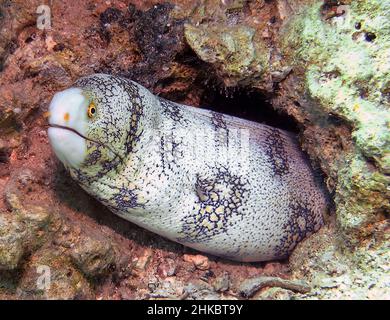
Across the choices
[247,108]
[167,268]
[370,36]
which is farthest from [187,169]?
[370,36]

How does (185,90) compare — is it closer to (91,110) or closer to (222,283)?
(91,110)

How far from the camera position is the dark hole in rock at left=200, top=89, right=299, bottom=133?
4.17 metres

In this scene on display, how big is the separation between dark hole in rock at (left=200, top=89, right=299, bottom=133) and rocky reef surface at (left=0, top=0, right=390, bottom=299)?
27 centimetres

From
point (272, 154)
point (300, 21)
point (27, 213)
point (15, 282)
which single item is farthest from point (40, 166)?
point (300, 21)

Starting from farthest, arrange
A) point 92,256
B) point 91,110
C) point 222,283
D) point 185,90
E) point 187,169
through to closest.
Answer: point 185,90, point 222,283, point 187,169, point 92,256, point 91,110

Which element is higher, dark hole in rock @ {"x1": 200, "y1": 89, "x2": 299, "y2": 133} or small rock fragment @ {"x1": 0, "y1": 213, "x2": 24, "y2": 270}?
dark hole in rock @ {"x1": 200, "y1": 89, "x2": 299, "y2": 133}

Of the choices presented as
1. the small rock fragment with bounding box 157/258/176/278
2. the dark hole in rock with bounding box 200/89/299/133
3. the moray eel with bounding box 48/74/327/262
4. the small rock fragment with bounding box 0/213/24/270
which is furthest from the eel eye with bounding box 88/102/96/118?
the small rock fragment with bounding box 157/258/176/278

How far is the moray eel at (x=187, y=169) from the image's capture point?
288 cm

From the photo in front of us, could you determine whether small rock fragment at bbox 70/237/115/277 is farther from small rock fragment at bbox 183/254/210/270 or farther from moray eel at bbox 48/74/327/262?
small rock fragment at bbox 183/254/210/270

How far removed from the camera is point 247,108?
14.4ft

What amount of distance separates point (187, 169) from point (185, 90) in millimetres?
982

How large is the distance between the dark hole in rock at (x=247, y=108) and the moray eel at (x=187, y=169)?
0.72ft

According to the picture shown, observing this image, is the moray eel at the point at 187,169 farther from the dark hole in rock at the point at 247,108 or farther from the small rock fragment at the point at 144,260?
the small rock fragment at the point at 144,260

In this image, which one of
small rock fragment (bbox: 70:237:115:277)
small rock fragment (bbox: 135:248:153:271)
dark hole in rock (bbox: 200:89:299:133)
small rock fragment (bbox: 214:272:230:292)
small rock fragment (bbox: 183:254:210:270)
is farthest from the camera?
dark hole in rock (bbox: 200:89:299:133)
